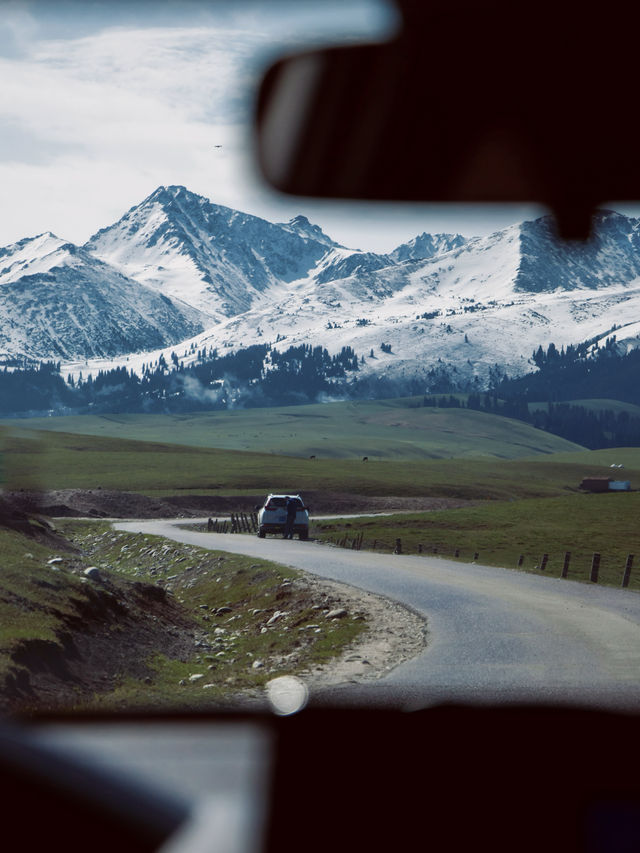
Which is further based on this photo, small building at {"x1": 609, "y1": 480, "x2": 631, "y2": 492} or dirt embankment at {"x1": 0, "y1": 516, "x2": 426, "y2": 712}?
small building at {"x1": 609, "y1": 480, "x2": 631, "y2": 492}

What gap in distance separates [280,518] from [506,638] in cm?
3917

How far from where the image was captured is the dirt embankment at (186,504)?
79.6 m

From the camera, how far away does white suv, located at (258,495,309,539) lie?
5622 cm

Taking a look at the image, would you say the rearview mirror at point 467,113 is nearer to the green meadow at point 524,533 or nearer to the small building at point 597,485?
the green meadow at point 524,533

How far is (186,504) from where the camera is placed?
8894 centimetres

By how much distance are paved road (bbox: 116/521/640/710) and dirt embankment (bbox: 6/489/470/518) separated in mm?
46789

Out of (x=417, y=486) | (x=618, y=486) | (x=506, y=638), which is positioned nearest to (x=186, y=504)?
(x=417, y=486)

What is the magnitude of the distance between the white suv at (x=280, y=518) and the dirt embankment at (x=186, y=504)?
2301 cm

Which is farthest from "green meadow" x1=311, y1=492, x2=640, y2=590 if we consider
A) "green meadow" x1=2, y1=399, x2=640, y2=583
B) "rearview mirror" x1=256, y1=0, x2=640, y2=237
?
"rearview mirror" x1=256, y1=0, x2=640, y2=237

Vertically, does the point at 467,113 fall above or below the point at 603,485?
above

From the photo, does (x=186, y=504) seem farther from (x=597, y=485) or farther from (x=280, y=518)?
(x=597, y=485)

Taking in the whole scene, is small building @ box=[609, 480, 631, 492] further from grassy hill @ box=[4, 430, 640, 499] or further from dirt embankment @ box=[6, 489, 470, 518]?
dirt embankment @ box=[6, 489, 470, 518]

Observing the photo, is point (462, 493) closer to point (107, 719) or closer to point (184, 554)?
point (184, 554)

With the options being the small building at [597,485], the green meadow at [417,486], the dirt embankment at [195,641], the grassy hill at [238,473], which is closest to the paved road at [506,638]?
the dirt embankment at [195,641]
